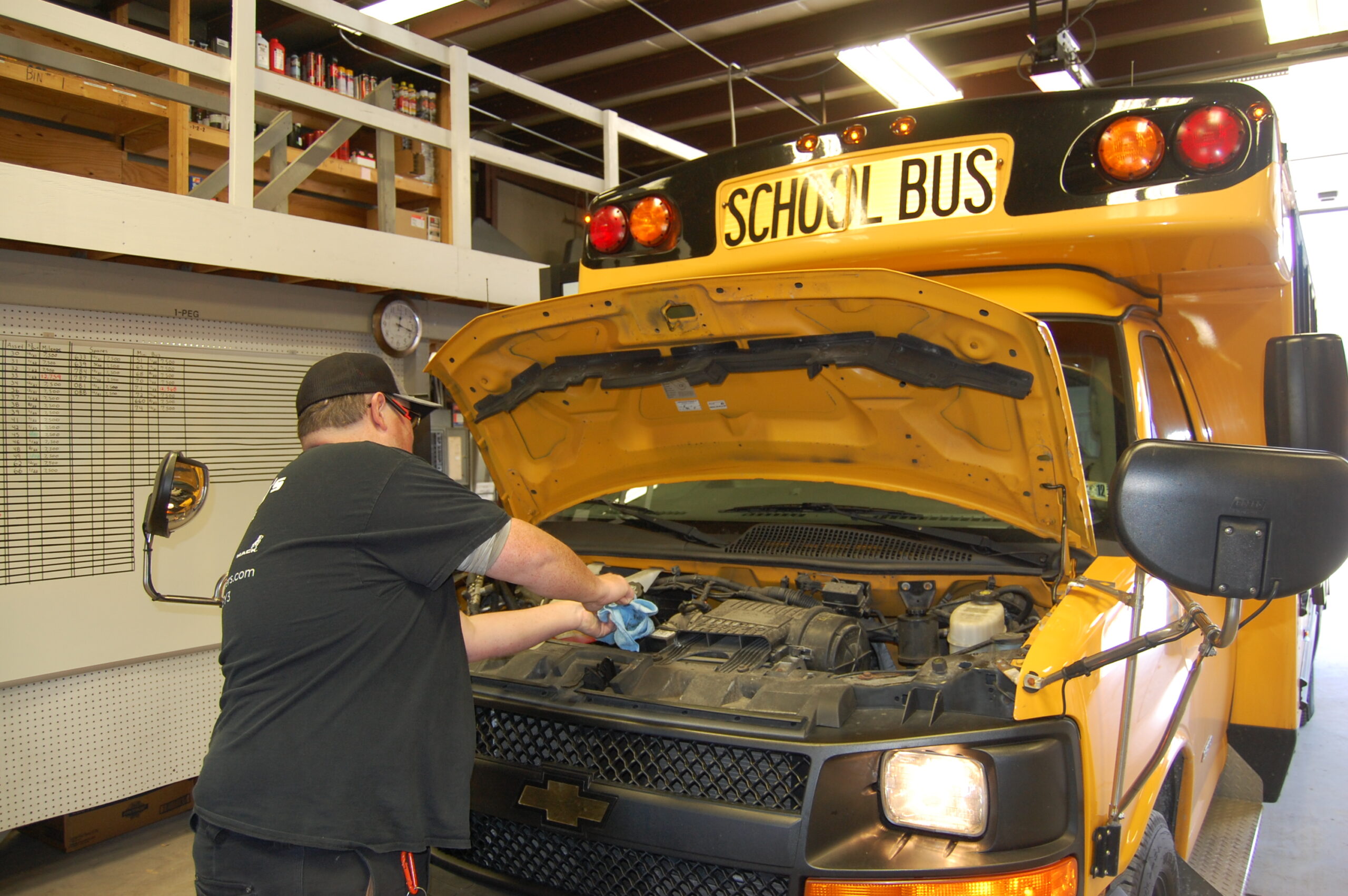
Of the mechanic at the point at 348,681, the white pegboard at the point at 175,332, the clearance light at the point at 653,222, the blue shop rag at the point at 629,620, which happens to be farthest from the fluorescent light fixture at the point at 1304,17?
the mechanic at the point at 348,681

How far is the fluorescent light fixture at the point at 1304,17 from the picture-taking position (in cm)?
573

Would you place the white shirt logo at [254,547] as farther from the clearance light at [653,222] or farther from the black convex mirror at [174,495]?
the clearance light at [653,222]

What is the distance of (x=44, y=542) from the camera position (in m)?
4.33

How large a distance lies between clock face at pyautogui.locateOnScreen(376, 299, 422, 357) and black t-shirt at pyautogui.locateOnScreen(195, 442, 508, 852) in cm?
403

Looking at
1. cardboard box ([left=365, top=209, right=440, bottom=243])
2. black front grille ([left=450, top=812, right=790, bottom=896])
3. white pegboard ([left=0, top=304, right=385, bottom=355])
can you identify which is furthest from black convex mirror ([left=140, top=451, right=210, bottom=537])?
cardboard box ([left=365, top=209, right=440, bottom=243])

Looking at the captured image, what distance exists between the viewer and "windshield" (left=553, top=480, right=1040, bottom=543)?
2750 millimetres

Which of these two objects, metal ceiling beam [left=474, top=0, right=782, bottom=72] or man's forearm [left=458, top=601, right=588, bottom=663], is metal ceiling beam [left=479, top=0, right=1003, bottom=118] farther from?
man's forearm [left=458, top=601, right=588, bottom=663]

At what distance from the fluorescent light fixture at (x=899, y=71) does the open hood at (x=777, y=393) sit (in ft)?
17.6

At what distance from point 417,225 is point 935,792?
223 inches

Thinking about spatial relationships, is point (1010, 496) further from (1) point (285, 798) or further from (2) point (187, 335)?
(2) point (187, 335)

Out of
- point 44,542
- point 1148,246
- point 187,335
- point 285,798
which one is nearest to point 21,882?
point 44,542

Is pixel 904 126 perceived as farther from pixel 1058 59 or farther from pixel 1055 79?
pixel 1055 79

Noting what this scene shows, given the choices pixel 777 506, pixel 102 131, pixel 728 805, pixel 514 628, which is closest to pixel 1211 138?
pixel 777 506

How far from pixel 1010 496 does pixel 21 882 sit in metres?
4.80
